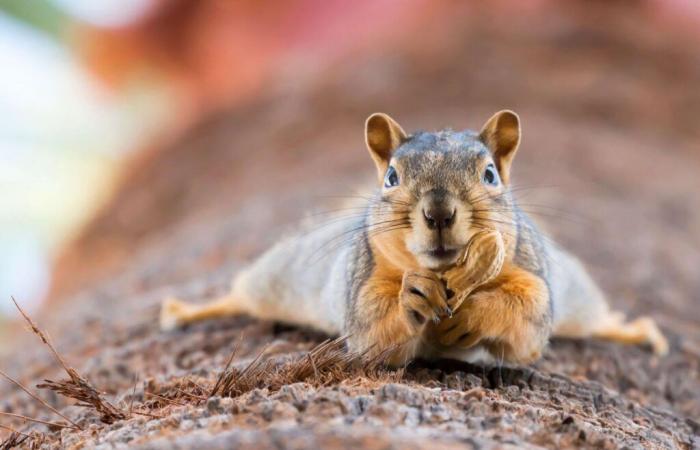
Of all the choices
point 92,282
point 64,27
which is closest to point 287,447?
point 92,282

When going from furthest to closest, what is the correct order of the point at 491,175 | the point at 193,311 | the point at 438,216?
the point at 193,311 < the point at 491,175 < the point at 438,216

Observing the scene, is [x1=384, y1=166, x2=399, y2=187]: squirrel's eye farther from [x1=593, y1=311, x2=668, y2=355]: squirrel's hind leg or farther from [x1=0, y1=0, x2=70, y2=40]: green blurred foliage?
[x1=0, y1=0, x2=70, y2=40]: green blurred foliage

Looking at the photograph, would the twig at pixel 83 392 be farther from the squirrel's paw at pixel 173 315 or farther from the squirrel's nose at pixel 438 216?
the squirrel's paw at pixel 173 315

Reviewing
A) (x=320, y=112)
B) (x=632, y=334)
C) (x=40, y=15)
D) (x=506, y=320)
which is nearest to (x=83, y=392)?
(x=506, y=320)

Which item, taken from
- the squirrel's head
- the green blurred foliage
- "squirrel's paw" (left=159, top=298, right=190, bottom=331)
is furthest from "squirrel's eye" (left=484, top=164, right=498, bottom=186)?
the green blurred foliage

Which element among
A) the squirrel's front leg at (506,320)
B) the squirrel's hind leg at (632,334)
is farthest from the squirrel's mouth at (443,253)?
the squirrel's hind leg at (632,334)

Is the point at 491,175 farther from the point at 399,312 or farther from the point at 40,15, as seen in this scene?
the point at 40,15
